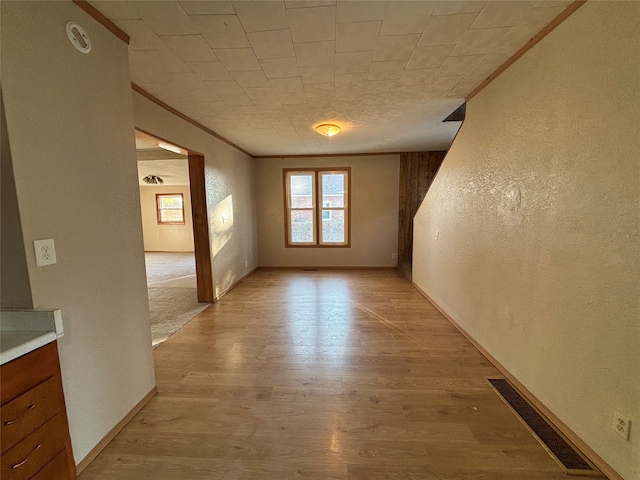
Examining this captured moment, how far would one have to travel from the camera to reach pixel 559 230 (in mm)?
1566

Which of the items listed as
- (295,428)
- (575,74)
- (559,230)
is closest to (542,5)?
(575,74)

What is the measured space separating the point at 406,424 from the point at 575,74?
87.2 inches

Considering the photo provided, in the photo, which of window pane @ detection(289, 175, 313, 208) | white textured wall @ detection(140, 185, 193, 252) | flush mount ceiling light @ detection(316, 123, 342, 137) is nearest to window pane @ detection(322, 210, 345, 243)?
window pane @ detection(289, 175, 313, 208)

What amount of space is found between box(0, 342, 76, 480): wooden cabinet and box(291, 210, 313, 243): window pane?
503 cm

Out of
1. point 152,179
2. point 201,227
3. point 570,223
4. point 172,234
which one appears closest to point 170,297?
point 201,227

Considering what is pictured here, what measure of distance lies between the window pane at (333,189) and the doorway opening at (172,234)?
2735 millimetres

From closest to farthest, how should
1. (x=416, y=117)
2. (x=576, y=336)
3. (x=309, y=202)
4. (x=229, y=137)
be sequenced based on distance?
(x=576, y=336), (x=416, y=117), (x=229, y=137), (x=309, y=202)

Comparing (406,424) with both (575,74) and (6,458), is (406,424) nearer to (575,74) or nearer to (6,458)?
(6,458)

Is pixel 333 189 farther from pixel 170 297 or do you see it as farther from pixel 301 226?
pixel 170 297

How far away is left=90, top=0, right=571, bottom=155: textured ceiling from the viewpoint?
4.96ft

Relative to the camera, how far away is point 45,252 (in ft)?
3.93

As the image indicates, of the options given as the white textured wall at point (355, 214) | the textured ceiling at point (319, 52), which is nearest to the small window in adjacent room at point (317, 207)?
the white textured wall at point (355, 214)

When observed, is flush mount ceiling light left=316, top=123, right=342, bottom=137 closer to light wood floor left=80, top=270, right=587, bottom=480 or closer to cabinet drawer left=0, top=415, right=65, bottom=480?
light wood floor left=80, top=270, right=587, bottom=480

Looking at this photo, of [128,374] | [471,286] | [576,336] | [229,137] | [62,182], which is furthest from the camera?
[229,137]
